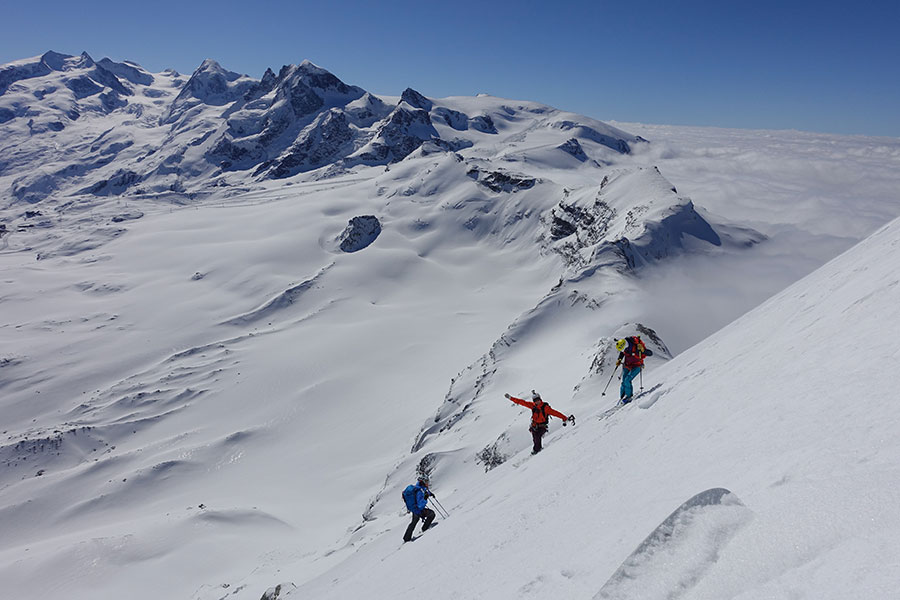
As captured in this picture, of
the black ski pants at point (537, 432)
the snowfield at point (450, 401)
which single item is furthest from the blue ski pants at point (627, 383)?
the black ski pants at point (537, 432)

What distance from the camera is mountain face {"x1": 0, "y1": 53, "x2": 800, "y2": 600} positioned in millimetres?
30766

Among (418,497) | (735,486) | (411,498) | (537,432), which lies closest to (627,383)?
(537,432)

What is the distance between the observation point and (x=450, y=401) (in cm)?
3472

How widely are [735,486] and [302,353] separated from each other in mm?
62689

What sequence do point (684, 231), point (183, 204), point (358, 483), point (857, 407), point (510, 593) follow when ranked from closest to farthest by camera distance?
point (857, 407) → point (510, 593) → point (358, 483) → point (684, 231) → point (183, 204)

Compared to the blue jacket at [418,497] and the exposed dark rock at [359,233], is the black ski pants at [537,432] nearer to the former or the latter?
the blue jacket at [418,497]

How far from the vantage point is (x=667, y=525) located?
5.21 metres

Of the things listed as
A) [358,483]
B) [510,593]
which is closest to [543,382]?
[358,483]

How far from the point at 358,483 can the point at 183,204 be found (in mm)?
184474

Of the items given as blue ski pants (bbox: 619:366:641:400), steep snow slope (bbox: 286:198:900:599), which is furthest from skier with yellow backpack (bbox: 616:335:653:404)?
steep snow slope (bbox: 286:198:900:599)

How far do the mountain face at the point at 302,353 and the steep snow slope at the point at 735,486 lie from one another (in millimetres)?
8856

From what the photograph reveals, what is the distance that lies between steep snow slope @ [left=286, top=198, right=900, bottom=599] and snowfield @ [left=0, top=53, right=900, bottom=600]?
44 millimetres

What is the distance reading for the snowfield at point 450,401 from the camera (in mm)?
5336

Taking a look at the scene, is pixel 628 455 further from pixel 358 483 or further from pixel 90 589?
pixel 90 589
